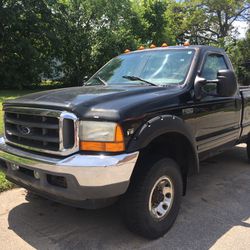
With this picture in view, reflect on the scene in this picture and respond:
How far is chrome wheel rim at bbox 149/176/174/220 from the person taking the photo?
11.9 feet

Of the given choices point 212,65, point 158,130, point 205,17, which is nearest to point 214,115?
point 212,65

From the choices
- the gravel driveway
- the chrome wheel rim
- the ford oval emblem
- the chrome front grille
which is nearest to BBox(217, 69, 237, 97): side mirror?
the chrome wheel rim

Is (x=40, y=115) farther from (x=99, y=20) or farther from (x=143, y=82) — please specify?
(x=99, y=20)

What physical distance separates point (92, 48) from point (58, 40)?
2376 millimetres

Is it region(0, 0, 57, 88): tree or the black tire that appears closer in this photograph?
the black tire

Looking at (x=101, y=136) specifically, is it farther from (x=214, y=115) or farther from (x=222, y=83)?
(x=214, y=115)

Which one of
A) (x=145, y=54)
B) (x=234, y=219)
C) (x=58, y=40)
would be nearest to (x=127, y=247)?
(x=234, y=219)

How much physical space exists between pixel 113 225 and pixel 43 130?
1283 mm

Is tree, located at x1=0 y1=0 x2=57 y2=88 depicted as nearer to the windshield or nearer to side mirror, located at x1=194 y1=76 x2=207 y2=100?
the windshield

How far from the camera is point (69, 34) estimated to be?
23.0 meters

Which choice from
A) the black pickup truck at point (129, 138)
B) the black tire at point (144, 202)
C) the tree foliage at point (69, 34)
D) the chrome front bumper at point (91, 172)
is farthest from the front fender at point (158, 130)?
the tree foliage at point (69, 34)

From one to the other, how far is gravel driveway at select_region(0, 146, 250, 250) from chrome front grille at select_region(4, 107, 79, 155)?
34.4 inches

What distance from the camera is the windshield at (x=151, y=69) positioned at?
4406 millimetres

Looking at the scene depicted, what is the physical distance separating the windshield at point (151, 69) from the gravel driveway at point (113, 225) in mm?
1521
